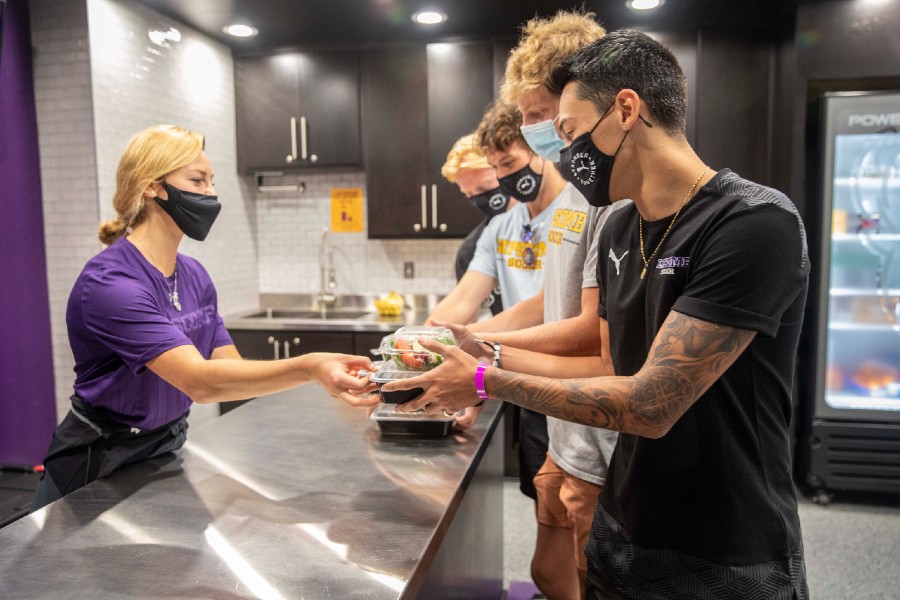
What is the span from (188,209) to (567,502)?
133 cm

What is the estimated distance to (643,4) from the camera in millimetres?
3855

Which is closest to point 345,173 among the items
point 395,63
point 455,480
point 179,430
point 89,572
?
point 395,63

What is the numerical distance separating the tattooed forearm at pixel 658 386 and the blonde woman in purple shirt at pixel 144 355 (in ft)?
1.86

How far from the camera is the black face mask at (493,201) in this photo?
2.89 metres

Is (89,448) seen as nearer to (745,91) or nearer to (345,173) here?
(345,173)

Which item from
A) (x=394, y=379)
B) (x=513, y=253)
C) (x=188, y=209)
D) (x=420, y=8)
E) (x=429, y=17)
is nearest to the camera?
(x=394, y=379)

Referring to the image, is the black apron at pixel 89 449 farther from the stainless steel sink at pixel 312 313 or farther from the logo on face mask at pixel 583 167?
the stainless steel sink at pixel 312 313

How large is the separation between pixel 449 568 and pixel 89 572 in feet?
2.71

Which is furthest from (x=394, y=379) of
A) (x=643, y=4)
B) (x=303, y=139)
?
(x=303, y=139)

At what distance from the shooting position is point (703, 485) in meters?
1.20

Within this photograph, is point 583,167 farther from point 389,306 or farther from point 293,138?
point 293,138

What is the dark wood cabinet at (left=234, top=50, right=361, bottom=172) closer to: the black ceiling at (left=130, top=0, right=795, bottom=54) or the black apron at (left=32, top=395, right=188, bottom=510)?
the black ceiling at (left=130, top=0, right=795, bottom=54)

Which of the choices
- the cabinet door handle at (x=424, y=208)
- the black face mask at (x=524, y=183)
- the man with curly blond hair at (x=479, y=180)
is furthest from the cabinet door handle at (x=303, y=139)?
the black face mask at (x=524, y=183)

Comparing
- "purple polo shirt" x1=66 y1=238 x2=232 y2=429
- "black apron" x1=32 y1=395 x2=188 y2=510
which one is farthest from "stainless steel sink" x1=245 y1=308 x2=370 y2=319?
"black apron" x1=32 y1=395 x2=188 y2=510
